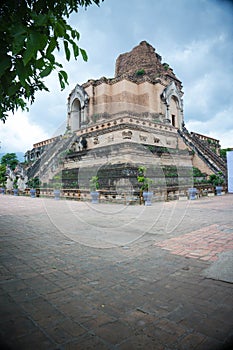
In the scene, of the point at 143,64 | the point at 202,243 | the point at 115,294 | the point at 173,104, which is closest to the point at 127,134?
the point at 173,104

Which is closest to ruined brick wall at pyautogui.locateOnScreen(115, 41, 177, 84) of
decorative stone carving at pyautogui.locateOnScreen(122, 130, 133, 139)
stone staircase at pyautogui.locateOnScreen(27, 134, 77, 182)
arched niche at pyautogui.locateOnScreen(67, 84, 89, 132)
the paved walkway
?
arched niche at pyautogui.locateOnScreen(67, 84, 89, 132)

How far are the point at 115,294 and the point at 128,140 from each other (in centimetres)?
1463

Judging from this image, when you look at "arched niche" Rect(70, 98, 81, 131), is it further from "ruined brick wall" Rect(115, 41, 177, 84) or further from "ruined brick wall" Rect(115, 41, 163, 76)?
"ruined brick wall" Rect(115, 41, 163, 76)

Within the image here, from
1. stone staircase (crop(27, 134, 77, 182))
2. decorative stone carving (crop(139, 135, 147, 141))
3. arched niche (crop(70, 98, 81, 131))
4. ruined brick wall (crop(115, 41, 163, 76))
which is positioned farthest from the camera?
arched niche (crop(70, 98, 81, 131))

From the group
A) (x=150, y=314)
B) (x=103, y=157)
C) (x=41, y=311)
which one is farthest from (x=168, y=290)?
(x=103, y=157)

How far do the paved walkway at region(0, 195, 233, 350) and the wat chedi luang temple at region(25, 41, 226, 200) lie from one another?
27.6ft

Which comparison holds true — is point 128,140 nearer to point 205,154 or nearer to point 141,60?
point 205,154

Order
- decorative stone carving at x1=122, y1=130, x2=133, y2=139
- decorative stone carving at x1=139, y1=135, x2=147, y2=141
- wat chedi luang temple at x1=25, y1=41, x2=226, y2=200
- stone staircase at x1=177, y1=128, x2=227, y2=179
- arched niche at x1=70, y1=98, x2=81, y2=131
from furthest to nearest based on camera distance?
arched niche at x1=70, y1=98, x2=81, y2=131
stone staircase at x1=177, y1=128, x2=227, y2=179
decorative stone carving at x1=139, y1=135, x2=147, y2=141
decorative stone carving at x1=122, y1=130, x2=133, y2=139
wat chedi luang temple at x1=25, y1=41, x2=226, y2=200

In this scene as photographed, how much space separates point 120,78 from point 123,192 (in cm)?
1603

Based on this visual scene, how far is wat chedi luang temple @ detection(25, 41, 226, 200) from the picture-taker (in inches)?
600

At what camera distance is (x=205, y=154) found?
2006 centimetres

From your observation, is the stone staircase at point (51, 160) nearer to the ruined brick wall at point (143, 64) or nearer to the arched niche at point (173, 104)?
the arched niche at point (173, 104)

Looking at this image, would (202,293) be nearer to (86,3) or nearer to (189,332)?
(189,332)

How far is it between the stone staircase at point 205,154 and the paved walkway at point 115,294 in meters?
15.1
